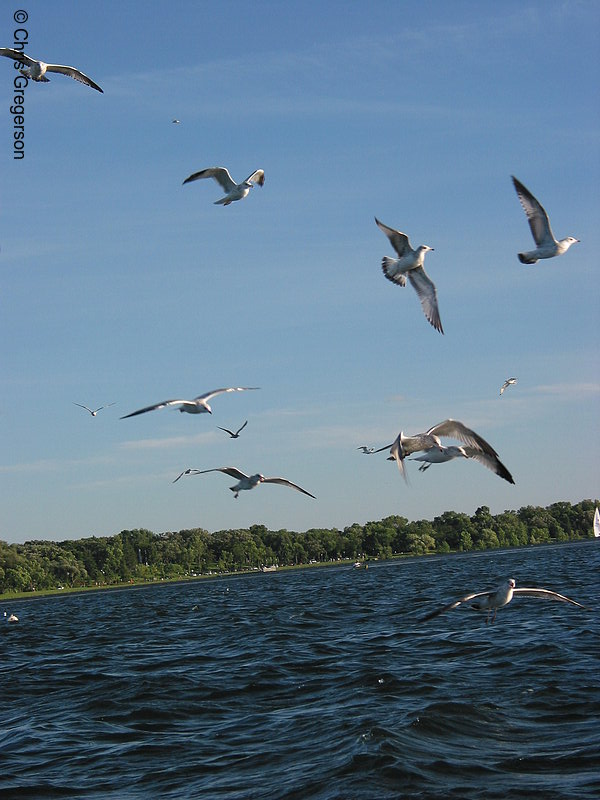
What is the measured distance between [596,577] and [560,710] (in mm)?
44216

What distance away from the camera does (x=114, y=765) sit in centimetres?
2214

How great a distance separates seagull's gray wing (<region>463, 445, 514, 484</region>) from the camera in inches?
749

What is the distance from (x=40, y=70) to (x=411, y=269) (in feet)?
39.3

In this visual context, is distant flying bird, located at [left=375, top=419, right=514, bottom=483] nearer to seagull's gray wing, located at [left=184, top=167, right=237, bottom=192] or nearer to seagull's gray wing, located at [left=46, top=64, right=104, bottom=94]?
seagull's gray wing, located at [left=184, top=167, right=237, bottom=192]

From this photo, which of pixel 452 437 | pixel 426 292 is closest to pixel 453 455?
pixel 452 437

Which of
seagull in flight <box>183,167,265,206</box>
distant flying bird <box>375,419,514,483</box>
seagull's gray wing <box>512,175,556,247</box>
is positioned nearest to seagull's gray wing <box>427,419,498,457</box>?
distant flying bird <box>375,419,514,483</box>

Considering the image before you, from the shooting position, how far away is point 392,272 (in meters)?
23.2

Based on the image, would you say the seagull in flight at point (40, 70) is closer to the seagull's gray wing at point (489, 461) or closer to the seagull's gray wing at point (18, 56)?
the seagull's gray wing at point (18, 56)

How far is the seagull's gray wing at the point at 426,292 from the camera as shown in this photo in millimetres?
22844

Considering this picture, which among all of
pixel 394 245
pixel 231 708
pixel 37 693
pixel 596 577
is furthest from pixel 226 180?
pixel 596 577

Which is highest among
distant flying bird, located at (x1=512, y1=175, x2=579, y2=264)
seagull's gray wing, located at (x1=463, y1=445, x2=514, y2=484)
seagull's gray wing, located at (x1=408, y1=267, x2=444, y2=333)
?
distant flying bird, located at (x1=512, y1=175, x2=579, y2=264)

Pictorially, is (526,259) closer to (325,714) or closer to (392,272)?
A: (392,272)

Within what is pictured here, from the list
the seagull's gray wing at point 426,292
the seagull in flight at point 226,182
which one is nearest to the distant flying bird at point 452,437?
the seagull's gray wing at point 426,292

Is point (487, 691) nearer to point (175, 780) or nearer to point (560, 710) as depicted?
point (560, 710)
